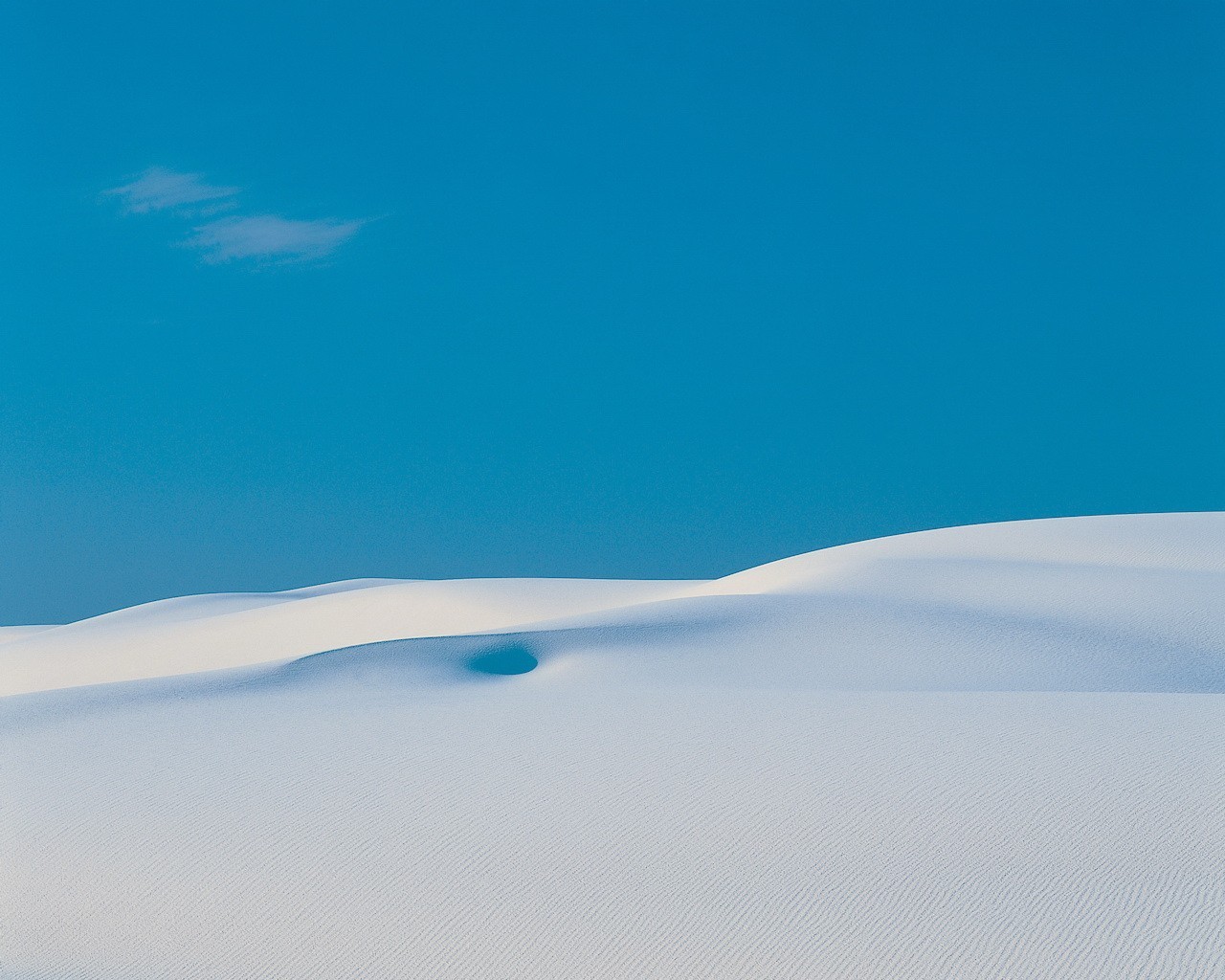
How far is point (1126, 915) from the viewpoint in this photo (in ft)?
19.4

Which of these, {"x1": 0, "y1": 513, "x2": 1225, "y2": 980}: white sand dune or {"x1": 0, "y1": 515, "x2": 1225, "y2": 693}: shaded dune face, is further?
{"x1": 0, "y1": 515, "x2": 1225, "y2": 693}: shaded dune face

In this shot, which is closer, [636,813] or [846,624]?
[636,813]

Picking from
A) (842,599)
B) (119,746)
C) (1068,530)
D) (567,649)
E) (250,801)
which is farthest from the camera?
(1068,530)

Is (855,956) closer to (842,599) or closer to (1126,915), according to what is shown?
(1126,915)

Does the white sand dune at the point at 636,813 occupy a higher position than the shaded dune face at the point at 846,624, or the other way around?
the shaded dune face at the point at 846,624

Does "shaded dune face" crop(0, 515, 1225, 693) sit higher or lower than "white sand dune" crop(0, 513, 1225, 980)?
higher

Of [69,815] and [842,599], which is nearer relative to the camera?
[69,815]

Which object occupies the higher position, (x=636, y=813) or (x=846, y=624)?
(x=846, y=624)

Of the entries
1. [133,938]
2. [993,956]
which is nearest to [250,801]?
[133,938]

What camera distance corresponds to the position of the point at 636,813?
24.9ft

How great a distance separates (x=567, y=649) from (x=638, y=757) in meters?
6.24

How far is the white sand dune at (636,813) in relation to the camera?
5.98m

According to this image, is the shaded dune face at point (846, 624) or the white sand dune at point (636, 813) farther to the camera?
the shaded dune face at point (846, 624)

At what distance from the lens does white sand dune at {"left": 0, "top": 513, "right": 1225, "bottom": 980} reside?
598cm
